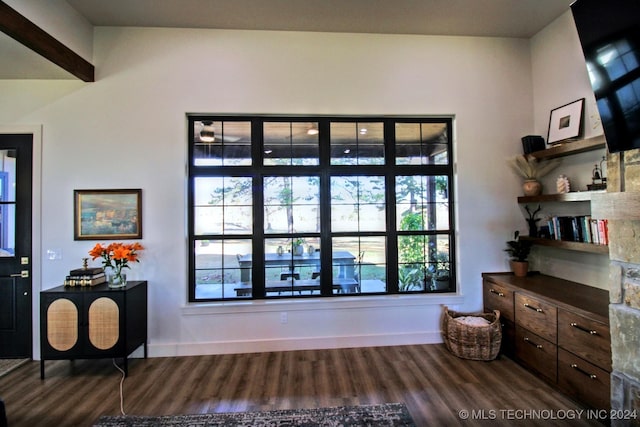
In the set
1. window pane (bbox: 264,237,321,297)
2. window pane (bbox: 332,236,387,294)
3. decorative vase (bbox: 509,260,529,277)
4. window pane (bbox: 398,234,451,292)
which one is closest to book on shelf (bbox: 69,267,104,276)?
window pane (bbox: 264,237,321,297)

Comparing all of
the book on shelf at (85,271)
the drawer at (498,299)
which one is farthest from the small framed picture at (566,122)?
the book on shelf at (85,271)

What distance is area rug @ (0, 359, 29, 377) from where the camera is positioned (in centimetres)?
284

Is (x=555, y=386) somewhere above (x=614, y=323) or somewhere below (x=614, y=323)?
below

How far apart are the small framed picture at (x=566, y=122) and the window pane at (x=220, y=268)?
3555mm

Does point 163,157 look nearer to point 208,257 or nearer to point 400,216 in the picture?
point 208,257

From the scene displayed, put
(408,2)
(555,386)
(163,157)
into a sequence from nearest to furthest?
(555,386) → (408,2) → (163,157)

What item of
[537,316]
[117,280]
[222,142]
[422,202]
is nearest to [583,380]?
[537,316]

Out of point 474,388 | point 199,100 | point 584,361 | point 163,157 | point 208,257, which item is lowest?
point 474,388

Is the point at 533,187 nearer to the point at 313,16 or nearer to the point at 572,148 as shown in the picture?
the point at 572,148

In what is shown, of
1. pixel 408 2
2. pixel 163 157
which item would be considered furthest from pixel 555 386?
pixel 163 157

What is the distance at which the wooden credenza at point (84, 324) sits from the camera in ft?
8.91

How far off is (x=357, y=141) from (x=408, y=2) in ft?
4.68

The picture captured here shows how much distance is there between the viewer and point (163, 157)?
10.6 feet

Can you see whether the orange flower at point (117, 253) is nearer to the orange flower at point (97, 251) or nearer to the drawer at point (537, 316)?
the orange flower at point (97, 251)
